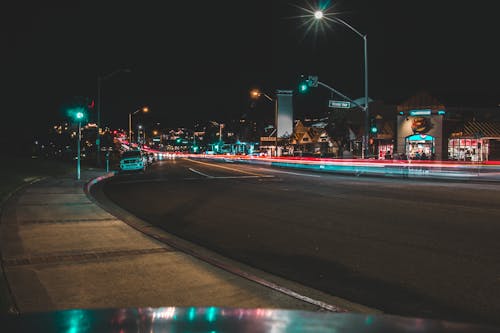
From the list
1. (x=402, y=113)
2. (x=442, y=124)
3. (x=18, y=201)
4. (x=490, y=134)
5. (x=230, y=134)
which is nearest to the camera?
(x=18, y=201)

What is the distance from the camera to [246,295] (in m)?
5.61

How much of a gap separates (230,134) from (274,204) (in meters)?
140

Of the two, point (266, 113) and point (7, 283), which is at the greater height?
point (266, 113)

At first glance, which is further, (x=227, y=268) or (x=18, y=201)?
(x=18, y=201)

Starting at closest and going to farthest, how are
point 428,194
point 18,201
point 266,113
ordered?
point 18,201 < point 428,194 < point 266,113

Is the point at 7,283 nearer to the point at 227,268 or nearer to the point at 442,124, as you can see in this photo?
the point at 227,268

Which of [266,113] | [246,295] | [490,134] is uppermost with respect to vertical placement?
[266,113]

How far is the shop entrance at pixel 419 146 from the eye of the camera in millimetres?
46906

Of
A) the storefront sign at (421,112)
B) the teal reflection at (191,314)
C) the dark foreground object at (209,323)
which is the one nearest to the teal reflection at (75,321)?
the dark foreground object at (209,323)

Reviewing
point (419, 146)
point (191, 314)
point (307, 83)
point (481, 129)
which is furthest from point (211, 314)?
point (419, 146)

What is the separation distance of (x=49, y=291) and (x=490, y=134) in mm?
44540

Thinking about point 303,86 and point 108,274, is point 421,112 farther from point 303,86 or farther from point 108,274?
point 108,274

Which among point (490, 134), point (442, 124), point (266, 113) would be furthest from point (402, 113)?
point (266, 113)

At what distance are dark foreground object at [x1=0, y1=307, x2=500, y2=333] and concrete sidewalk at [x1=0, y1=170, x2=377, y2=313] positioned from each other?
6.70 ft
